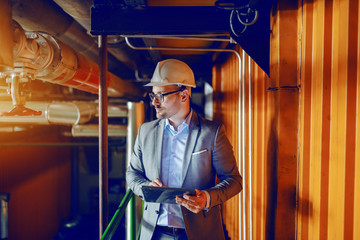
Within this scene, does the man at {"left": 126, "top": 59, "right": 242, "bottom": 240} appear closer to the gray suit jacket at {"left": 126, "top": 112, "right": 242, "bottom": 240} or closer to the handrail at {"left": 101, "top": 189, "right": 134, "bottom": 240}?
the gray suit jacket at {"left": 126, "top": 112, "right": 242, "bottom": 240}

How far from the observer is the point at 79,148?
8.21 m

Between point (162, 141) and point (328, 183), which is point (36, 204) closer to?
point (162, 141)

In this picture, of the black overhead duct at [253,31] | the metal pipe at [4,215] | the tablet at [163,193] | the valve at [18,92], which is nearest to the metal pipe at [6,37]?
the valve at [18,92]

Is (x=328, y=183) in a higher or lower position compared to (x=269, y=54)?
lower

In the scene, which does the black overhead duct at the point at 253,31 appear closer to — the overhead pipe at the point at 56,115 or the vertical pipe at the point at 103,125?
the vertical pipe at the point at 103,125

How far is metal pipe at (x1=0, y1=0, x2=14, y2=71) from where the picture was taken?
4.95ft

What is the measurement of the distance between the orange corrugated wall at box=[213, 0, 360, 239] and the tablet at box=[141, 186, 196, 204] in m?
0.71

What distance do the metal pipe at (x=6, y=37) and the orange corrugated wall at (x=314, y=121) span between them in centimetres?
181

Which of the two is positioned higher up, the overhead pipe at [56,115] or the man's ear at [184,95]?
the man's ear at [184,95]

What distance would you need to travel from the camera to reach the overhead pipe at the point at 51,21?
84.0 inches

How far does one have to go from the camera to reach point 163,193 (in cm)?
164

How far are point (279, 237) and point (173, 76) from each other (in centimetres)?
152

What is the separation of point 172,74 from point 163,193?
1.02 meters

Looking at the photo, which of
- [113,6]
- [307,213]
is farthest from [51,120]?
[307,213]
